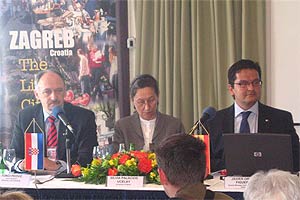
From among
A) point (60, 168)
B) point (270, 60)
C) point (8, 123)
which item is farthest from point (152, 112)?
point (8, 123)

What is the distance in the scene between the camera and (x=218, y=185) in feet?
10.1

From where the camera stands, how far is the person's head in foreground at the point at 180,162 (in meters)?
2.22

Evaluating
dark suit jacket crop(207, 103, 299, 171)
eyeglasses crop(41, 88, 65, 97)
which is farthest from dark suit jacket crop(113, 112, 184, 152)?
eyeglasses crop(41, 88, 65, 97)

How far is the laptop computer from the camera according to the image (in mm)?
2930

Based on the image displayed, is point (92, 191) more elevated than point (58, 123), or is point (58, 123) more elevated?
point (58, 123)

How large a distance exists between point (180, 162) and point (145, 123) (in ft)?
5.86

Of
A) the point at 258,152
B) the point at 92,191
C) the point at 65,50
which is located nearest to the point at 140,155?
the point at 92,191

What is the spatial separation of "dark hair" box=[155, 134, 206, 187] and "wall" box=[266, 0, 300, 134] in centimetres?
259

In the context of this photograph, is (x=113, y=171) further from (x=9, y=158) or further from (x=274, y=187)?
(x=274, y=187)

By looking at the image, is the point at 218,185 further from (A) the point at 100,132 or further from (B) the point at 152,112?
(A) the point at 100,132

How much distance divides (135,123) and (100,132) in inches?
50.0

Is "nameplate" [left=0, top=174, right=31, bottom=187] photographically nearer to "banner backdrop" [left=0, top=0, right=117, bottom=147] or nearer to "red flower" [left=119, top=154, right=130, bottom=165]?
"red flower" [left=119, top=154, right=130, bottom=165]

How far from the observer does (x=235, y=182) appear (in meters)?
2.99

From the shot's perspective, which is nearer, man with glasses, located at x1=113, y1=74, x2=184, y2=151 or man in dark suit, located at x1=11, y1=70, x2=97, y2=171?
man in dark suit, located at x1=11, y1=70, x2=97, y2=171
